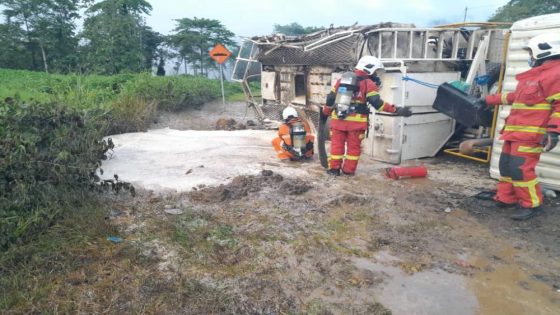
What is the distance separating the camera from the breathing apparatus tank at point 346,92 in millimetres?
5297

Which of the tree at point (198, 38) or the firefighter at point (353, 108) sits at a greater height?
the tree at point (198, 38)

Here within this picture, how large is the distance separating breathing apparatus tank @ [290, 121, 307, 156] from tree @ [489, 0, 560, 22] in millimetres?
19788

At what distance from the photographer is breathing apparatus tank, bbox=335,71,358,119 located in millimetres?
5297

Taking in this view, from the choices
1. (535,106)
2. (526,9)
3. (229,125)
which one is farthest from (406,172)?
(526,9)

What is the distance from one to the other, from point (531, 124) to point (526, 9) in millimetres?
21907

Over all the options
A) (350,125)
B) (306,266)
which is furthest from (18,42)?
(306,266)

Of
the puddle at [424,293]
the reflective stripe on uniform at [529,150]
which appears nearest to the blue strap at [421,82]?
the reflective stripe on uniform at [529,150]

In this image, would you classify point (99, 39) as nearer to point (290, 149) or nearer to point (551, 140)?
point (290, 149)

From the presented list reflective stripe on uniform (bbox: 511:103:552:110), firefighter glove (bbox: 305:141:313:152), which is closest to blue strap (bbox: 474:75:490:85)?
reflective stripe on uniform (bbox: 511:103:552:110)

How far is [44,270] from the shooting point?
116 inches

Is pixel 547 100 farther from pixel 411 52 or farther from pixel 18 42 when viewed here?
pixel 18 42

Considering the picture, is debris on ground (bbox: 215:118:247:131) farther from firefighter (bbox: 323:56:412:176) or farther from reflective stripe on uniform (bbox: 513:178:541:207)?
reflective stripe on uniform (bbox: 513:178:541:207)

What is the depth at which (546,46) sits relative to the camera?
153 inches

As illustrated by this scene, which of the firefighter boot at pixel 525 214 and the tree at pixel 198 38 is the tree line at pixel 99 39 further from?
the firefighter boot at pixel 525 214
